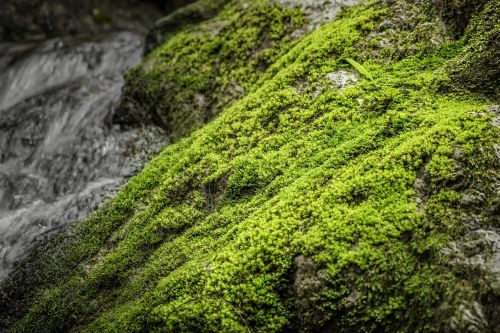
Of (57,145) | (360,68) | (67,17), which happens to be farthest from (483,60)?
(67,17)

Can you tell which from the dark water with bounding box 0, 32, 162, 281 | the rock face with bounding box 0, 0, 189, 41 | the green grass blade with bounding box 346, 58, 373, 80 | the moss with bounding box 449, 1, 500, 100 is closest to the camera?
the moss with bounding box 449, 1, 500, 100

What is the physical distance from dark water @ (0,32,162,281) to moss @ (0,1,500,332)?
36.6 inches

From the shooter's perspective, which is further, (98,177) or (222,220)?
(98,177)

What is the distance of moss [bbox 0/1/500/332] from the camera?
317cm

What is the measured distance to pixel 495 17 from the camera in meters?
4.21

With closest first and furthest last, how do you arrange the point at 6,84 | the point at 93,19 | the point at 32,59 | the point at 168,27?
the point at 168,27 < the point at 6,84 < the point at 32,59 < the point at 93,19

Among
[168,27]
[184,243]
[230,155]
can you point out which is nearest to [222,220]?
[184,243]

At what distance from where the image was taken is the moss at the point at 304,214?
3166 millimetres

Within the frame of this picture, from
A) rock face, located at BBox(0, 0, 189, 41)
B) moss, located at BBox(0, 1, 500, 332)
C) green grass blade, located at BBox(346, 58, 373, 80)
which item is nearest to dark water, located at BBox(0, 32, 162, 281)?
moss, located at BBox(0, 1, 500, 332)

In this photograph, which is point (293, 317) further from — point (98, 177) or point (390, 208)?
point (98, 177)

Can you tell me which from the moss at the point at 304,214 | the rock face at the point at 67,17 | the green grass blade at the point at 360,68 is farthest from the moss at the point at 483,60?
the rock face at the point at 67,17

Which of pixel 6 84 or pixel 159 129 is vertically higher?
pixel 6 84

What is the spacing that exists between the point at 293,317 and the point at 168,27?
6.69 m

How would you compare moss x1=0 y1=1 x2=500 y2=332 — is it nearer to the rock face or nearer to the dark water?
the dark water
